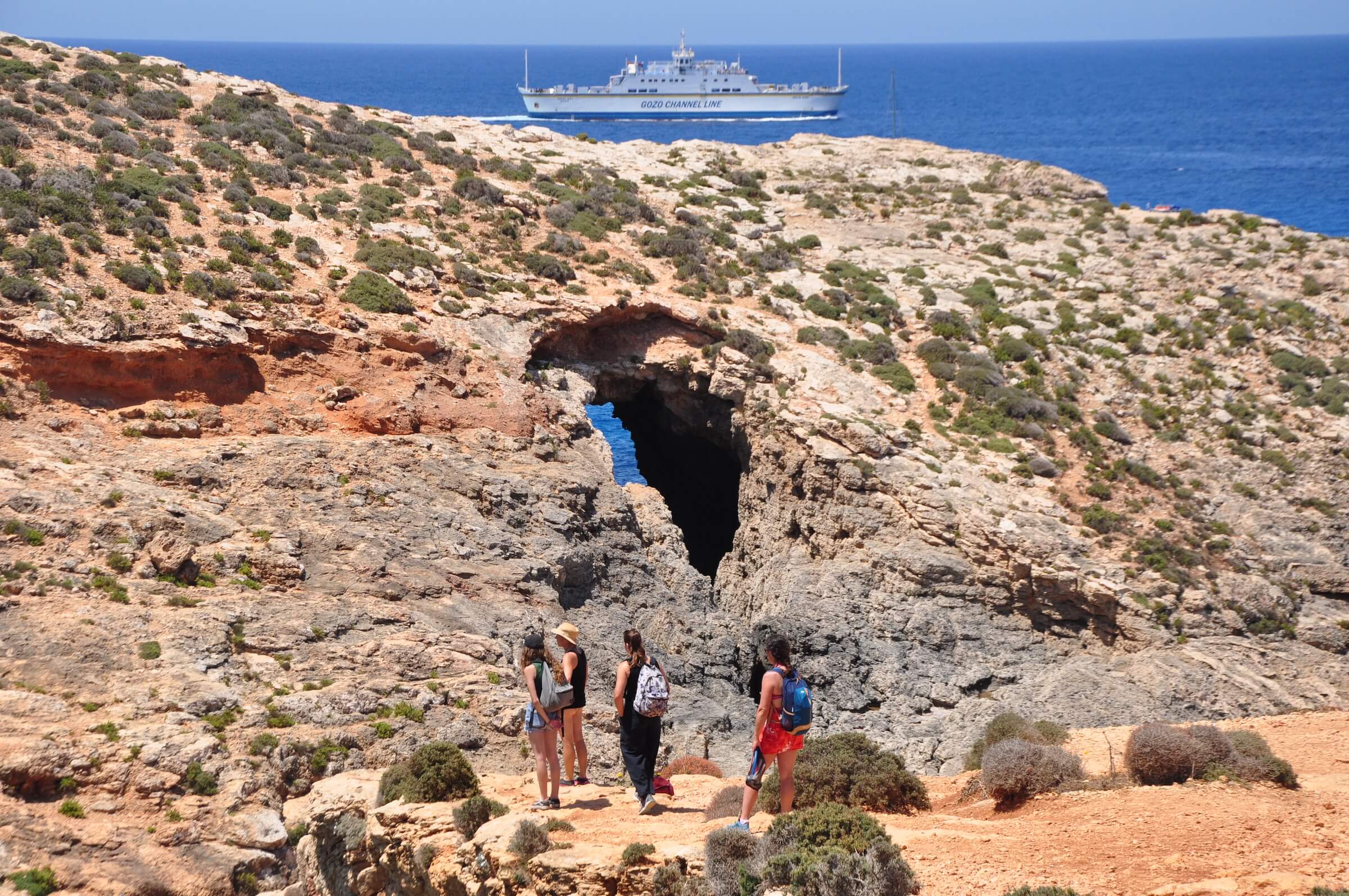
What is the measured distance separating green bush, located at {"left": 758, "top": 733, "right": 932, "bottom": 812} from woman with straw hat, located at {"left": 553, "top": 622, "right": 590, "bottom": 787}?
94.2 inches

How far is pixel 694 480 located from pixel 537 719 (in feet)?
82.6

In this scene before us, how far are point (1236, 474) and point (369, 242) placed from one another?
25.0 metres

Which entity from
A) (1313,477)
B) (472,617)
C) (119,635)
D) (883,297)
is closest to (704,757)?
(472,617)

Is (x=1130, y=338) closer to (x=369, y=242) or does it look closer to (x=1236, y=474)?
A: (x=1236, y=474)

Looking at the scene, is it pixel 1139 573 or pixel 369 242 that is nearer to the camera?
pixel 1139 573

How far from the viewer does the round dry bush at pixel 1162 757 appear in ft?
45.9

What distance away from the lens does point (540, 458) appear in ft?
90.6

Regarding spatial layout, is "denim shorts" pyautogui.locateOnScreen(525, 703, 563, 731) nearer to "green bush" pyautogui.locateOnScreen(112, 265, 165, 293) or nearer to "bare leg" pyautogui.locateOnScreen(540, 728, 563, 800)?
"bare leg" pyautogui.locateOnScreen(540, 728, 563, 800)

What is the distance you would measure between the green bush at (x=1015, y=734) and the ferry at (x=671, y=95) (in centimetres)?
12024

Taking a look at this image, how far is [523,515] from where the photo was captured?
84.0ft

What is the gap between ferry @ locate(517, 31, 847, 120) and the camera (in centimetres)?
13088

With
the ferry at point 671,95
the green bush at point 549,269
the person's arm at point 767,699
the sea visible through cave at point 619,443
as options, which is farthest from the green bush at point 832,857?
the ferry at point 671,95

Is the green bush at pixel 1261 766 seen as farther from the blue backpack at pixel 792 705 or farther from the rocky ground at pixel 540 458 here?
the rocky ground at pixel 540 458

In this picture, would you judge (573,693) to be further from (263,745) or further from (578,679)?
(263,745)
